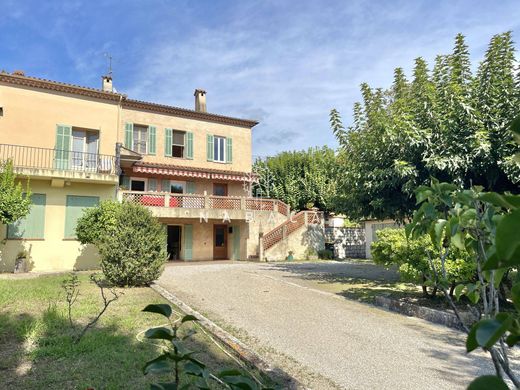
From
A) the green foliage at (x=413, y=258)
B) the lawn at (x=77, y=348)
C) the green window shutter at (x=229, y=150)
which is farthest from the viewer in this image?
the green window shutter at (x=229, y=150)

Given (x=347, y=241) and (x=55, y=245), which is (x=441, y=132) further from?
(x=347, y=241)

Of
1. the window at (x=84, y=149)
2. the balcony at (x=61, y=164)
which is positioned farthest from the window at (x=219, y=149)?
the window at (x=84, y=149)

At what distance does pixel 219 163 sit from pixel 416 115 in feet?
55.4

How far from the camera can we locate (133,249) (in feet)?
37.7

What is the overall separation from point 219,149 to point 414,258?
19.4m

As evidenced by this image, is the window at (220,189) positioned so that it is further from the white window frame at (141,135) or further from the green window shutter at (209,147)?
the white window frame at (141,135)

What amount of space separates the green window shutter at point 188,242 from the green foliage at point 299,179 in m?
9.19

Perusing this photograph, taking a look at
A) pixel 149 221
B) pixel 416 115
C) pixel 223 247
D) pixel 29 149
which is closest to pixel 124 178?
pixel 29 149

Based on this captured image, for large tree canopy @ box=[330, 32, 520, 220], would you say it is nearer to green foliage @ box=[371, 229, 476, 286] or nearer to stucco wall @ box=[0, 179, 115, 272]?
green foliage @ box=[371, 229, 476, 286]

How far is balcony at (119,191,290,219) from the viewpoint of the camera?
22.0 m

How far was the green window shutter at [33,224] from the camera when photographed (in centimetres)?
1717

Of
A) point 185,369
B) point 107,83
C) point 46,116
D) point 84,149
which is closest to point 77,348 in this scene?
point 185,369

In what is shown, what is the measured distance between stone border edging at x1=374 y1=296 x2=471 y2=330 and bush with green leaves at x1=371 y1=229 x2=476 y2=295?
0.65m

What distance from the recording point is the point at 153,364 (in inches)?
43.5
